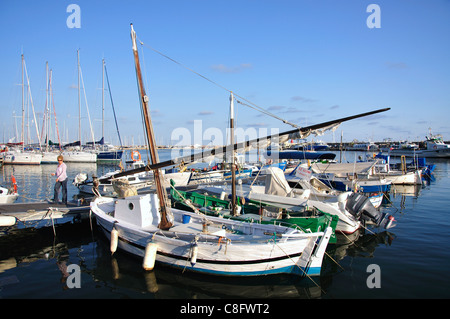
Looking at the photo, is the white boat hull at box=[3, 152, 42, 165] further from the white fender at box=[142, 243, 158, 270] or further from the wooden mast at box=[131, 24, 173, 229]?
the white fender at box=[142, 243, 158, 270]

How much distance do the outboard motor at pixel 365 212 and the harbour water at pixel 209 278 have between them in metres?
0.78

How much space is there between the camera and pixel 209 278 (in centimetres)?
876

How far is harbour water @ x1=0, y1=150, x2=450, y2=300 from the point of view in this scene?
813cm

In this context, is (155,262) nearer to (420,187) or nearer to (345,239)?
(345,239)

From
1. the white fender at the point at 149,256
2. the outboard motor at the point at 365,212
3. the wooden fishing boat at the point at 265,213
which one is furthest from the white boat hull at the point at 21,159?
the outboard motor at the point at 365,212

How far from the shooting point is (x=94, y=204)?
13180 millimetres

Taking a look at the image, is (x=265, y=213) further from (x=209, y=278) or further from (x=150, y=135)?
(x=150, y=135)

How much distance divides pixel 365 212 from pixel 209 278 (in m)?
9.14

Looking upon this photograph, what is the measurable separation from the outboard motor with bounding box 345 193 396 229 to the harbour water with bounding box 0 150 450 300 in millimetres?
783

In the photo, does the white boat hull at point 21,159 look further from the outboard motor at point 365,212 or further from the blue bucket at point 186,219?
the outboard motor at point 365,212

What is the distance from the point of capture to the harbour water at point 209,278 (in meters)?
8.13

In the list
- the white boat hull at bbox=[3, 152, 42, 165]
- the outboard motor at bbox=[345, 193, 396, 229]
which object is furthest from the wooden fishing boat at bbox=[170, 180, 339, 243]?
the white boat hull at bbox=[3, 152, 42, 165]

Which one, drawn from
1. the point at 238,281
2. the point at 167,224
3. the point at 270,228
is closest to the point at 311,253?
the point at 270,228
